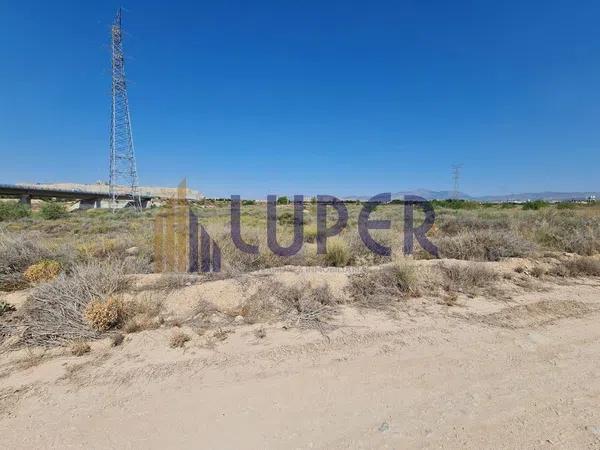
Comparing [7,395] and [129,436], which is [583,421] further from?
[7,395]

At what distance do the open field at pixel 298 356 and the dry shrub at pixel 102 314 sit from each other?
28 millimetres

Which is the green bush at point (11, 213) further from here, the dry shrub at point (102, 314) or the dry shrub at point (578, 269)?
the dry shrub at point (578, 269)

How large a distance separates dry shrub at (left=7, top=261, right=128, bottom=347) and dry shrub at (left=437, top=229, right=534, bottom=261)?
7.96 m

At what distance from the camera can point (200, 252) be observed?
7797 mm

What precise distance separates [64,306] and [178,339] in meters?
1.90

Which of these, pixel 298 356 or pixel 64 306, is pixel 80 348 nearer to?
pixel 64 306

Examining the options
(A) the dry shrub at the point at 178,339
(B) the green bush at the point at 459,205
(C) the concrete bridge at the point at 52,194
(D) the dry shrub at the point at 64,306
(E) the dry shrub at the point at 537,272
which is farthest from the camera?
(C) the concrete bridge at the point at 52,194

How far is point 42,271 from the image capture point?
6.08 meters

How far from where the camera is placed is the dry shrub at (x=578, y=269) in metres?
7.26

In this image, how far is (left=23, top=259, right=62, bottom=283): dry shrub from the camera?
5.95 metres

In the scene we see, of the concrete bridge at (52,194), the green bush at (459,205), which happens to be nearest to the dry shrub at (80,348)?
the green bush at (459,205)

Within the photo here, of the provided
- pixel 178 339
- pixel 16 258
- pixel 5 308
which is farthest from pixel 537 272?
pixel 16 258

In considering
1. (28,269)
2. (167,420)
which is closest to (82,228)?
(28,269)

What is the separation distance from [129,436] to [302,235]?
8890 mm
